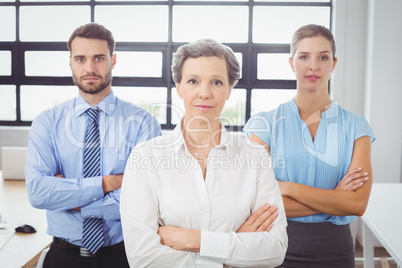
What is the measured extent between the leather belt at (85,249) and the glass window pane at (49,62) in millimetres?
3401

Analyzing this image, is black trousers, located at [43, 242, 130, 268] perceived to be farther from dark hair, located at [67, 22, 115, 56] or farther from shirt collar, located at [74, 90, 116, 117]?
dark hair, located at [67, 22, 115, 56]

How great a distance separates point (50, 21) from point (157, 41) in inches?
55.3

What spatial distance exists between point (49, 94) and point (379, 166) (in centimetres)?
403

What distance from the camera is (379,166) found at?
4.01 m

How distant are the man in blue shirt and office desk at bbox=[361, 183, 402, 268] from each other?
4.37ft

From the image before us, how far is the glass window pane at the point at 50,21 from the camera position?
470 cm

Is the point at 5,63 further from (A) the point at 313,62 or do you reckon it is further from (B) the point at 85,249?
(A) the point at 313,62

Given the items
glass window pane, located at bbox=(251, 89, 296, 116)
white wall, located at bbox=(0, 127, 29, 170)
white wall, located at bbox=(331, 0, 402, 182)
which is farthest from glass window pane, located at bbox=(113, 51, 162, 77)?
white wall, located at bbox=(331, 0, 402, 182)

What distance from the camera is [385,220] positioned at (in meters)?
2.29

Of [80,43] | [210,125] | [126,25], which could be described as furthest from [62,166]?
[126,25]

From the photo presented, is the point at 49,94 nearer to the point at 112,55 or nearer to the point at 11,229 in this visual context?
the point at 11,229

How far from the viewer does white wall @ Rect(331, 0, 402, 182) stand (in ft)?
12.7

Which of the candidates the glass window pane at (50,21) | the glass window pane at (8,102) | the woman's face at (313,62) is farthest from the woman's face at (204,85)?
the glass window pane at (8,102)

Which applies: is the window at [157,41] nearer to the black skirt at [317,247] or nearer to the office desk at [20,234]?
the office desk at [20,234]
